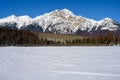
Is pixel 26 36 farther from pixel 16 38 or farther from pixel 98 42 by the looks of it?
pixel 98 42

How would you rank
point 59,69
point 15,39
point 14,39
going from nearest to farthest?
1. point 59,69
2. point 14,39
3. point 15,39

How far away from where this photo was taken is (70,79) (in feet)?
35.4

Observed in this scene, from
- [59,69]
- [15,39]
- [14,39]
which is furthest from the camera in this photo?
[15,39]

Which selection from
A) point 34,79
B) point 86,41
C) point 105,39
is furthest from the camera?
point 86,41

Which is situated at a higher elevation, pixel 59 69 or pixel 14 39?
pixel 14 39

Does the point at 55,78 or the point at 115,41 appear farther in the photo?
the point at 115,41

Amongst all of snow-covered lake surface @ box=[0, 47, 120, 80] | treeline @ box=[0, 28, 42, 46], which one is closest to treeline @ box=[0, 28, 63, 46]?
treeline @ box=[0, 28, 42, 46]

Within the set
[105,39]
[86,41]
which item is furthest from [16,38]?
[105,39]

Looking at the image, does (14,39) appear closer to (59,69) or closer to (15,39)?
(15,39)

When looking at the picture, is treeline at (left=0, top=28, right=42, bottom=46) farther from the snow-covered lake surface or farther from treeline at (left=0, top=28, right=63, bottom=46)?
the snow-covered lake surface

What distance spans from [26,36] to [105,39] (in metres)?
49.3

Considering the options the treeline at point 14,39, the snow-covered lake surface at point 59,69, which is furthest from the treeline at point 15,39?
the snow-covered lake surface at point 59,69

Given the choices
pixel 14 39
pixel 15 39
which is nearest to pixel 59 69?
pixel 14 39

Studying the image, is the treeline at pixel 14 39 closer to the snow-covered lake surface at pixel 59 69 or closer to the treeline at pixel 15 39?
the treeline at pixel 15 39
